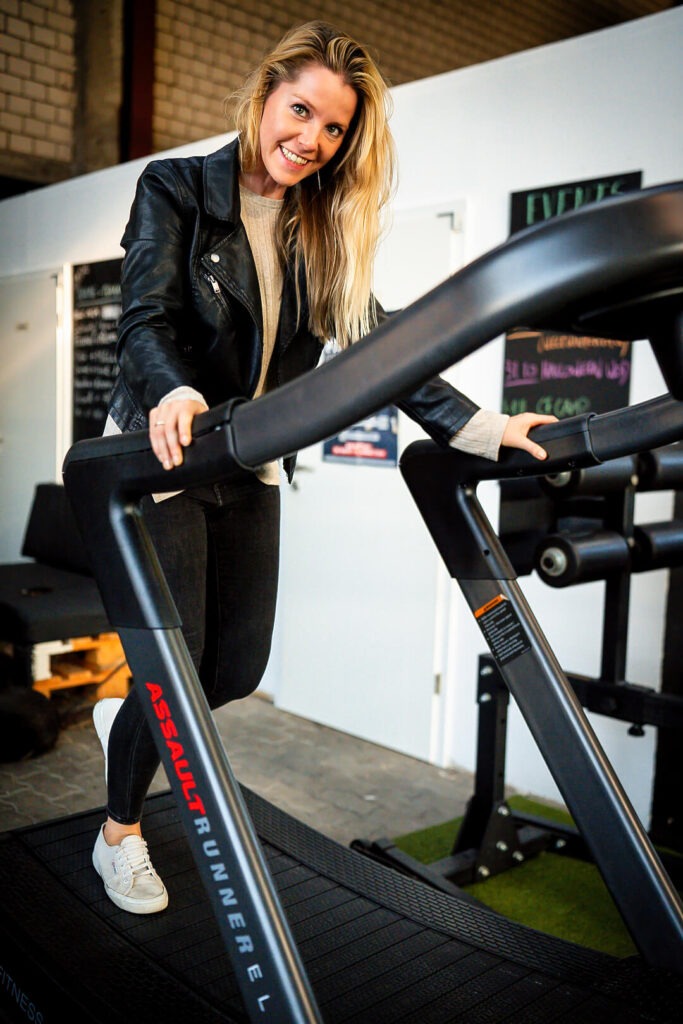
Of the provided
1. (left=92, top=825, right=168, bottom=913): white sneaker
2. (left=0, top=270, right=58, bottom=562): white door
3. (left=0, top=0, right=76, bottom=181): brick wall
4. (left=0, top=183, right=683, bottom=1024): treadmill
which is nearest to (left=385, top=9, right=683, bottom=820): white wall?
(left=0, top=183, right=683, bottom=1024): treadmill

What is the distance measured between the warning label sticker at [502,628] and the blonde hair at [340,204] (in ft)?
1.89

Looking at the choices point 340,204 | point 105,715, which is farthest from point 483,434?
point 105,715

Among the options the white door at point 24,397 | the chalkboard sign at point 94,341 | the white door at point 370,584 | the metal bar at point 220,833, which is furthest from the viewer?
the white door at point 24,397

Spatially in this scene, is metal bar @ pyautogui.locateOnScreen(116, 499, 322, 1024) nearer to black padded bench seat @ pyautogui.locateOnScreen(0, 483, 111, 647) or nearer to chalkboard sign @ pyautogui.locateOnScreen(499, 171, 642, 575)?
chalkboard sign @ pyautogui.locateOnScreen(499, 171, 642, 575)

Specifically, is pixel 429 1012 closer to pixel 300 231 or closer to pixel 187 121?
pixel 300 231

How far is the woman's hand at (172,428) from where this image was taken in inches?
47.6

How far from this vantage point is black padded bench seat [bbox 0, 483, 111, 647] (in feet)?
12.5

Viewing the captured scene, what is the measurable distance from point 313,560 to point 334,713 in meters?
0.65

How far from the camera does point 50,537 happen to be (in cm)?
468

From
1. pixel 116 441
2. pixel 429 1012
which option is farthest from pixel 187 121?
pixel 429 1012

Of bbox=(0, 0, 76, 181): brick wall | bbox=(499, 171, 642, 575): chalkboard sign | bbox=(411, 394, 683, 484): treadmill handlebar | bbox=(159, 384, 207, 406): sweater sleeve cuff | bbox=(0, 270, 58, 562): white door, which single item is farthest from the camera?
bbox=(0, 0, 76, 181): brick wall

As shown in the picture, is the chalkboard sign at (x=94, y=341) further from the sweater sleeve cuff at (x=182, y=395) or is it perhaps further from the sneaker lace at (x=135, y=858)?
the sweater sleeve cuff at (x=182, y=395)

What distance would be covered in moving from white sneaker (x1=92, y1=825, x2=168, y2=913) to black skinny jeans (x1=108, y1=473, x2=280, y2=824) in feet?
0.20

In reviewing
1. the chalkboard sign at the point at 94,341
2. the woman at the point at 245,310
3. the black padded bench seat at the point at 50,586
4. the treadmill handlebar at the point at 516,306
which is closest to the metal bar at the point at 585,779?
the woman at the point at 245,310
